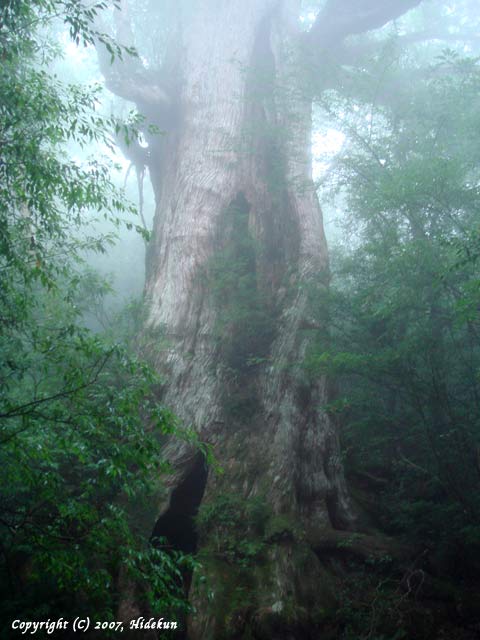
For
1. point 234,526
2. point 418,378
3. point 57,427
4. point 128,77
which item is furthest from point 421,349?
point 128,77

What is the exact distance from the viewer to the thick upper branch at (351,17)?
403 inches

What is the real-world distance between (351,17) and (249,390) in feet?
26.4

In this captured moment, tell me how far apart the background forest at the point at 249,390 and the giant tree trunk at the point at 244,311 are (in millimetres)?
108

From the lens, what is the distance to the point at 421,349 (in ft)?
16.6

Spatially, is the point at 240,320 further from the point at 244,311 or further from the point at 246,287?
the point at 246,287

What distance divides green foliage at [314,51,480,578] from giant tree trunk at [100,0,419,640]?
2.23 ft

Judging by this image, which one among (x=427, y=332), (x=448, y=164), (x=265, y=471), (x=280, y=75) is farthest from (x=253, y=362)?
(x=280, y=75)

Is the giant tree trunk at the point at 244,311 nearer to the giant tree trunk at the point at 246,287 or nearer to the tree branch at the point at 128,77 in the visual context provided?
the giant tree trunk at the point at 246,287

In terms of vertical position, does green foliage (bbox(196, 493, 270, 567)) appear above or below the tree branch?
below

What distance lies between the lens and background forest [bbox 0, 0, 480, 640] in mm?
3668

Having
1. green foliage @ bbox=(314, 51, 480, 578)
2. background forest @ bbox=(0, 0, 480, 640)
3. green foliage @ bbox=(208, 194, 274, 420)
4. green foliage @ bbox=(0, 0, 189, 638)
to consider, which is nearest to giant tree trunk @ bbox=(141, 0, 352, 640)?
green foliage @ bbox=(208, 194, 274, 420)

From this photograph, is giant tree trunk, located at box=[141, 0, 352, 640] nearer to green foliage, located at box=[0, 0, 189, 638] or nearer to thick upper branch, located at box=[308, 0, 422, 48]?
thick upper branch, located at box=[308, 0, 422, 48]

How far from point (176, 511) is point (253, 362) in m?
→ 2.28

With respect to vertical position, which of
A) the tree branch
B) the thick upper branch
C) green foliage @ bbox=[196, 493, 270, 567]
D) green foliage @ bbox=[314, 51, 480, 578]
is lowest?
green foliage @ bbox=[196, 493, 270, 567]
